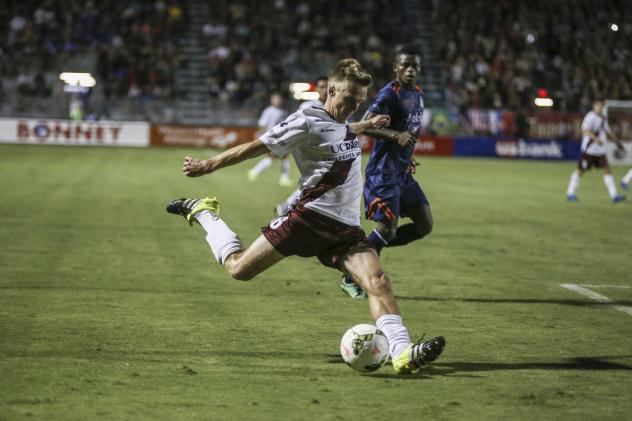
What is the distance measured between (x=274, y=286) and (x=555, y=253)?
5000 millimetres

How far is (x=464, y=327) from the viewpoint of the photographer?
860 cm

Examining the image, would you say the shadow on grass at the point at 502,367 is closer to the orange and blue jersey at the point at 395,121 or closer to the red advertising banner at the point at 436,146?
the orange and blue jersey at the point at 395,121

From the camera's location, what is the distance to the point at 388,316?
6887 millimetres

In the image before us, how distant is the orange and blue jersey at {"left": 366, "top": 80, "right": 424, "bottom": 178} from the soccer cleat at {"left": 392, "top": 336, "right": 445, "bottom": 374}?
344 cm

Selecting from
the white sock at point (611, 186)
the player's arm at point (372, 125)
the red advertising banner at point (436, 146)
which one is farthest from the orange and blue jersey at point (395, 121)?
the red advertising banner at point (436, 146)

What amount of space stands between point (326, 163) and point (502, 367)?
1.93 metres

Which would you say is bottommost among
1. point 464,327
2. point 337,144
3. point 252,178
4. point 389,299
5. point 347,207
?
point 252,178

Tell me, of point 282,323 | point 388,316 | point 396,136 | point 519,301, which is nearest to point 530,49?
point 519,301

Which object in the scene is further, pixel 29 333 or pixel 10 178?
pixel 10 178

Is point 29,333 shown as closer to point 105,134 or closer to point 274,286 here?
point 274,286

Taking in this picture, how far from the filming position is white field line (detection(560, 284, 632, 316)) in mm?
9680

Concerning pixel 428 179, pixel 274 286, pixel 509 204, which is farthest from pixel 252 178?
pixel 274 286

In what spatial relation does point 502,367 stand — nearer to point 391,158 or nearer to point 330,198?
point 330,198

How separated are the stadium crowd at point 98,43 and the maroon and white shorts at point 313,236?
35.5 meters
